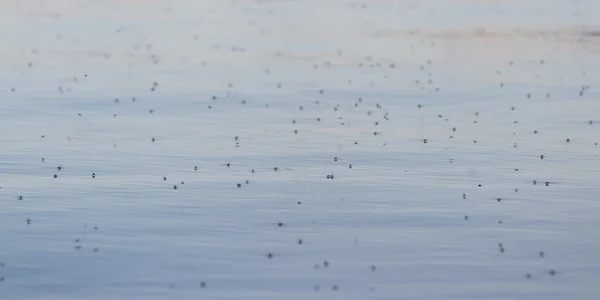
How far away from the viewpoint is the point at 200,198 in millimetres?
23578

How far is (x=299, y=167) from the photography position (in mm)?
26453

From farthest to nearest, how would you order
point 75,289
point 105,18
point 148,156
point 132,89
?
point 105,18
point 132,89
point 148,156
point 75,289

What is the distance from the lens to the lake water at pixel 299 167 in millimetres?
18891

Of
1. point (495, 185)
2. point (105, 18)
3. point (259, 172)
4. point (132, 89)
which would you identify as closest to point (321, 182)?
point (259, 172)

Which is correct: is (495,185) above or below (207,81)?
below

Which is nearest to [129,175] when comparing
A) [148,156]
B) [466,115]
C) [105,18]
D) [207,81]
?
[148,156]

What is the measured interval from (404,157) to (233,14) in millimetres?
34590

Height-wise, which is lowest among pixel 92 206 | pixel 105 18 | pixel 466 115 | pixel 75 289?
pixel 75 289

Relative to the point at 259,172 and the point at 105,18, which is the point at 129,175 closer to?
the point at 259,172

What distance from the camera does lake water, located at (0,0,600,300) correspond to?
18891mm

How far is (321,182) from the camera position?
25016 mm

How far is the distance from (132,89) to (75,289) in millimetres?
19909

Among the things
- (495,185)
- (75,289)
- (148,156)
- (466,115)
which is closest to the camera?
(75,289)

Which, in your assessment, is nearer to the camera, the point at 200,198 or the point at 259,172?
the point at 200,198
